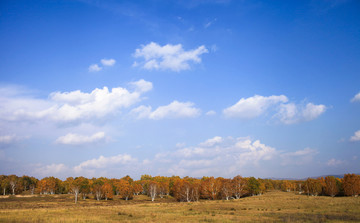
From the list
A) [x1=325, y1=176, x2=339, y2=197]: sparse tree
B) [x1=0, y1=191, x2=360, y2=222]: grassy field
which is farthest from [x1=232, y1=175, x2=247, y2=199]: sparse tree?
[x1=0, y1=191, x2=360, y2=222]: grassy field

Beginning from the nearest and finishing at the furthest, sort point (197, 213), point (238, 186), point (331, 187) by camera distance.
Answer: point (197, 213), point (331, 187), point (238, 186)

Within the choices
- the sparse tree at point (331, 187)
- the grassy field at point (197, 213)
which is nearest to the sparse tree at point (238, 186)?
the sparse tree at point (331, 187)

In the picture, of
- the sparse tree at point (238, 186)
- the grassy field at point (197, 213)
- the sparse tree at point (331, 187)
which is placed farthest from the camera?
the sparse tree at point (238, 186)

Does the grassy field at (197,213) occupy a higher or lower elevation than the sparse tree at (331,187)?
higher

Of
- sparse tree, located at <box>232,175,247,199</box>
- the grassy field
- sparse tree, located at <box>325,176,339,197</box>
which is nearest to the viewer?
the grassy field

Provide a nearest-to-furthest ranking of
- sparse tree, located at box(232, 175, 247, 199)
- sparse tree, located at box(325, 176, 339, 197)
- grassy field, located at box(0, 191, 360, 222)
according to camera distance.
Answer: grassy field, located at box(0, 191, 360, 222)
sparse tree, located at box(325, 176, 339, 197)
sparse tree, located at box(232, 175, 247, 199)

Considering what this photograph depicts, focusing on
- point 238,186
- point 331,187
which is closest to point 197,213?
point 238,186

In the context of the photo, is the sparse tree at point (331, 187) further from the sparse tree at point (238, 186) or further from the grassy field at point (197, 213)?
the grassy field at point (197, 213)

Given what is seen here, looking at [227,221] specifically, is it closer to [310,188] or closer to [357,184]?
[357,184]

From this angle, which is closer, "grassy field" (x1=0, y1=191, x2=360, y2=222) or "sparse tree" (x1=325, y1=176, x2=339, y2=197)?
"grassy field" (x1=0, y1=191, x2=360, y2=222)

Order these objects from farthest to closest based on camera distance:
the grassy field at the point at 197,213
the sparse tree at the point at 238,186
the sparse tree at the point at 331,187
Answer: the sparse tree at the point at 238,186, the sparse tree at the point at 331,187, the grassy field at the point at 197,213

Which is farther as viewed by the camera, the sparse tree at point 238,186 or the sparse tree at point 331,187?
the sparse tree at point 238,186

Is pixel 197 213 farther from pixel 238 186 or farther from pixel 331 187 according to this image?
pixel 331 187

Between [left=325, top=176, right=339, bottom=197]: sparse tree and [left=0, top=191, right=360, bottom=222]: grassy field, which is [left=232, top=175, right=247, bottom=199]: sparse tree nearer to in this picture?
[left=325, top=176, right=339, bottom=197]: sparse tree
